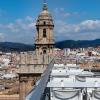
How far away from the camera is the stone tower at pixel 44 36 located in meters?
23.9

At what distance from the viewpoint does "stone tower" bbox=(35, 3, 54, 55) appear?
23906mm

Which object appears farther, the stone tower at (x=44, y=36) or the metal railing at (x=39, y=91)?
the stone tower at (x=44, y=36)

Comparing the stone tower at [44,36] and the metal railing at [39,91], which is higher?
the stone tower at [44,36]

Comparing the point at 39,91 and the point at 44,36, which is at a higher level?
the point at 44,36

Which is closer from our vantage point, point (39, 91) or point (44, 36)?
point (39, 91)

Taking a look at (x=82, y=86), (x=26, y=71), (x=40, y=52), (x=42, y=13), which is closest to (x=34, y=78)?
(x=26, y=71)

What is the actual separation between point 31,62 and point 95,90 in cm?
1553

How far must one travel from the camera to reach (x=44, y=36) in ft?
79.0

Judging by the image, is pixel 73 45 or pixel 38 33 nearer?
pixel 38 33

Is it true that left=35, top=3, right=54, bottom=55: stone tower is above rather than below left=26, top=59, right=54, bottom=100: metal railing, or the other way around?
above

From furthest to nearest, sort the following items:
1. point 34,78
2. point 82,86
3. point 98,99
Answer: point 34,78 < point 82,86 < point 98,99

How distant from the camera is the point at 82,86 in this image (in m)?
6.53

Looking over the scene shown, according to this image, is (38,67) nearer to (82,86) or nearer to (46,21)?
(46,21)

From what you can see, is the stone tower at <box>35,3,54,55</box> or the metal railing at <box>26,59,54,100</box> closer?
the metal railing at <box>26,59,54,100</box>
